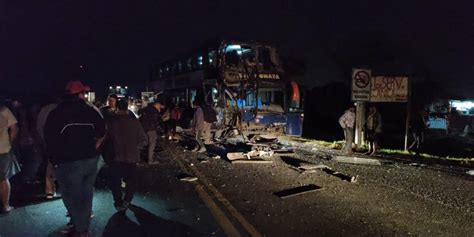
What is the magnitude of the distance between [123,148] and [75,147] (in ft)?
6.19

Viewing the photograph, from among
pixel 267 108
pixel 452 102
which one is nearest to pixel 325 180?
pixel 267 108

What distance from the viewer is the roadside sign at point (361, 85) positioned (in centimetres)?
1535

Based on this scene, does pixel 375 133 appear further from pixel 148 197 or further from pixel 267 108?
pixel 148 197

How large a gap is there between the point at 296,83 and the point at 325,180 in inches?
398

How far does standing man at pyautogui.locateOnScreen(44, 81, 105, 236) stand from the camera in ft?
17.0

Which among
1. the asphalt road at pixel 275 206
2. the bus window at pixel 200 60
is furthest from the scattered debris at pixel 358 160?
the bus window at pixel 200 60

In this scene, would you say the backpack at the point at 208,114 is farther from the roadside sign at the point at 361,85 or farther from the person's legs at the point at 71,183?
the person's legs at the point at 71,183

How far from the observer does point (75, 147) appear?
522cm

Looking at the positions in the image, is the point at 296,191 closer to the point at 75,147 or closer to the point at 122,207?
the point at 122,207

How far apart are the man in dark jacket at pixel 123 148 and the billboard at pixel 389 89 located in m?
10.2

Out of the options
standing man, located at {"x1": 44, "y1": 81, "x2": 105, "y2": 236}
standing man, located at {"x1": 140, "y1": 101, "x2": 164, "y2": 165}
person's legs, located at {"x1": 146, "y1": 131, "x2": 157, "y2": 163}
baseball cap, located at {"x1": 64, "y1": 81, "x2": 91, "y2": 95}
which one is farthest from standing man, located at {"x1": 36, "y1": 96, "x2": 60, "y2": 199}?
person's legs, located at {"x1": 146, "y1": 131, "x2": 157, "y2": 163}

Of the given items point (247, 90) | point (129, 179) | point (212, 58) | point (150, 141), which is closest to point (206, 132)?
point (247, 90)

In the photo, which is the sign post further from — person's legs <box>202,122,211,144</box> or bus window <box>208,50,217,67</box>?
bus window <box>208,50,217,67</box>

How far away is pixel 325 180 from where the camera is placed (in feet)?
32.5
